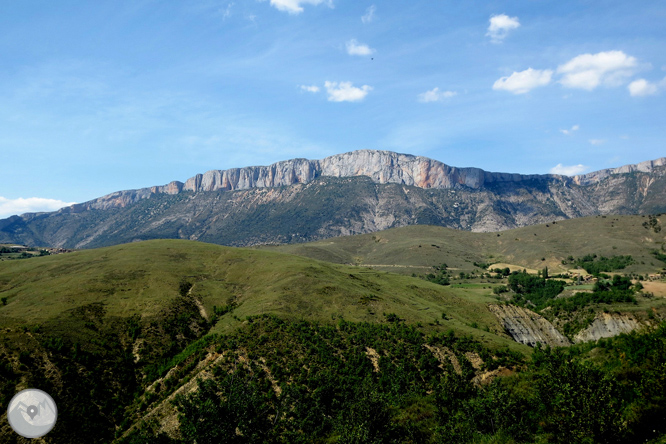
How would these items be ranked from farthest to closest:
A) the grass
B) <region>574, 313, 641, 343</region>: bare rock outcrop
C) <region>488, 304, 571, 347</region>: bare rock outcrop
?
<region>574, 313, 641, 343</region>: bare rock outcrop, <region>488, 304, 571, 347</region>: bare rock outcrop, the grass

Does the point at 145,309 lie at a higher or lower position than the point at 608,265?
higher

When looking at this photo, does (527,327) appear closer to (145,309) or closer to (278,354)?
(278,354)

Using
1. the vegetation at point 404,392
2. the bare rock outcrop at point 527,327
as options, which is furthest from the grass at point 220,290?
the vegetation at point 404,392

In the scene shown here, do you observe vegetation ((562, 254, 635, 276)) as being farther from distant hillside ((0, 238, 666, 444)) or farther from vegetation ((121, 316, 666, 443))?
vegetation ((121, 316, 666, 443))

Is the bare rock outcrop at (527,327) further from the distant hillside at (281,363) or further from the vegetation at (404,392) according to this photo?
the vegetation at (404,392)

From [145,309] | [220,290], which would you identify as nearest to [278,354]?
[145,309]

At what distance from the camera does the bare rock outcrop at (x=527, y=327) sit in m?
107

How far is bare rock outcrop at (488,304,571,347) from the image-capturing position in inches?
4205

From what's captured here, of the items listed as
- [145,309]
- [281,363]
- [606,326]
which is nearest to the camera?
[281,363]

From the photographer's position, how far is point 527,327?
10956 cm

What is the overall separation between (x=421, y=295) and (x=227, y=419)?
282 feet

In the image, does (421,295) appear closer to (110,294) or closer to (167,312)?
(167,312)

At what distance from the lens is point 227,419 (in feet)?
120

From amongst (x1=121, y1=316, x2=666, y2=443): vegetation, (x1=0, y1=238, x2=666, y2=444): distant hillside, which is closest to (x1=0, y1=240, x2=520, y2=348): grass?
(x1=0, y1=238, x2=666, y2=444): distant hillside
